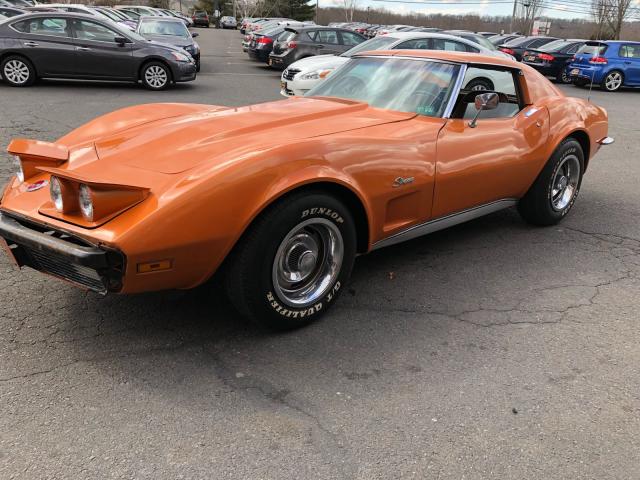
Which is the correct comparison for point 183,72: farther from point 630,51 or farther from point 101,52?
point 630,51

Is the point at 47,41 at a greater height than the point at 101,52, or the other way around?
the point at 47,41

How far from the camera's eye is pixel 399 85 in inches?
155

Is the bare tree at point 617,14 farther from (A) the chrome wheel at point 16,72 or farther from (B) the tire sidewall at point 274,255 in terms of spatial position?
(B) the tire sidewall at point 274,255

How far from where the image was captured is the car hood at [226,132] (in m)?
2.77

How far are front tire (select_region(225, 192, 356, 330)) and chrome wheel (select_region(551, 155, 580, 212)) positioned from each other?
2.54 meters

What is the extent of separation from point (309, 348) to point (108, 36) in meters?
10.6

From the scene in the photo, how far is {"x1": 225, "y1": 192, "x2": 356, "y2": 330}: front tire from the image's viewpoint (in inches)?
107

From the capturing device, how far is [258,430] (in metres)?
2.33

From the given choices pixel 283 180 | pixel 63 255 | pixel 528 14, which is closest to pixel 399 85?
pixel 283 180

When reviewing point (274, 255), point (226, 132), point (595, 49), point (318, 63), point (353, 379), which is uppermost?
point (595, 49)

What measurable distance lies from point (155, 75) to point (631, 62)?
46.0 ft

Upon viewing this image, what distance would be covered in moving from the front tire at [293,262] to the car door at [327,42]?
12.8 meters

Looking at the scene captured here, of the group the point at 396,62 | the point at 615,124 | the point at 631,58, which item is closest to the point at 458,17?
the point at 631,58

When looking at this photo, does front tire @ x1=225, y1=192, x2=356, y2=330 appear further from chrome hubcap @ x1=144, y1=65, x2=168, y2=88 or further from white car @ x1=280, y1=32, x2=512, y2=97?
chrome hubcap @ x1=144, y1=65, x2=168, y2=88
